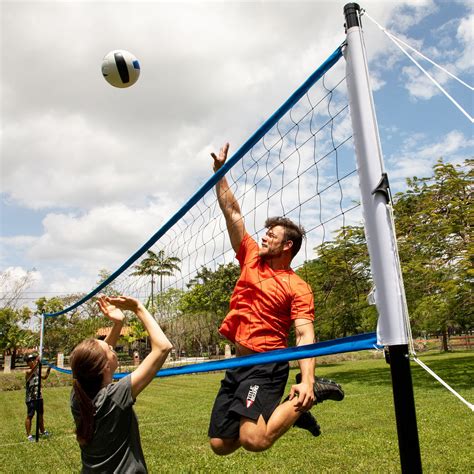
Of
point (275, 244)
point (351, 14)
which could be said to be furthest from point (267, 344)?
point (351, 14)

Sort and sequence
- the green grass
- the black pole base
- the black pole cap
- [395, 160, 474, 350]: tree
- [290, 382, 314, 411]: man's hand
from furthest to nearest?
[395, 160, 474, 350]: tree → the green grass → [290, 382, 314, 411]: man's hand → the black pole cap → the black pole base

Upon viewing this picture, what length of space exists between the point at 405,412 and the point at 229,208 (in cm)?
224

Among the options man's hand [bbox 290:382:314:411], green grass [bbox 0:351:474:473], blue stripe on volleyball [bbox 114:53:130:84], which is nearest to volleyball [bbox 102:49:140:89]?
blue stripe on volleyball [bbox 114:53:130:84]

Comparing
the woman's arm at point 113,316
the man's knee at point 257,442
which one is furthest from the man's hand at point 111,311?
the man's knee at point 257,442

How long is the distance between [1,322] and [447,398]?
3369 centimetres

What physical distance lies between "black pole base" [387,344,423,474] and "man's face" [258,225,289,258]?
59.2 inches

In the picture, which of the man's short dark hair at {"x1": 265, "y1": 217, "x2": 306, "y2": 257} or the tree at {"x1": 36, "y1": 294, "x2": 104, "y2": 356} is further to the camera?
the tree at {"x1": 36, "y1": 294, "x2": 104, "y2": 356}

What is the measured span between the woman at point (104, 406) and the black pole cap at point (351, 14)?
2.09m

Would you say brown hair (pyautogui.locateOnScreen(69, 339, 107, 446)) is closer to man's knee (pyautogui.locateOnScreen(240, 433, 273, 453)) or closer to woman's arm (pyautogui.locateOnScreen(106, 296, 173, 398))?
woman's arm (pyautogui.locateOnScreen(106, 296, 173, 398))

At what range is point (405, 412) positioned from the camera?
233cm

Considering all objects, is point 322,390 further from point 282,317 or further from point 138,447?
point 138,447

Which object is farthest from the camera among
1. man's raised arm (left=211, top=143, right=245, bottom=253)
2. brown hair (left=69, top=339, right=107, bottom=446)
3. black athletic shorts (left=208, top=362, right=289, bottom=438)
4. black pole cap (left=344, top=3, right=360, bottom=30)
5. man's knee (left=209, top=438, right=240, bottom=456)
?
man's raised arm (left=211, top=143, right=245, bottom=253)

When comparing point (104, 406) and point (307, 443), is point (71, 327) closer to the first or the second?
point (307, 443)

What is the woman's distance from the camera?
250cm
